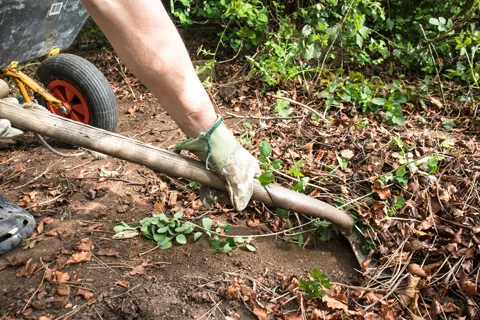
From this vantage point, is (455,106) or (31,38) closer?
(31,38)

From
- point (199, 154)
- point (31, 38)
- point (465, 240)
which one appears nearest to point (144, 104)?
point (31, 38)

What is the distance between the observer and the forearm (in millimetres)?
1422

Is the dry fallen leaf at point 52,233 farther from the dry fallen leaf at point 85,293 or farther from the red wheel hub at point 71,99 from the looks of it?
the red wheel hub at point 71,99

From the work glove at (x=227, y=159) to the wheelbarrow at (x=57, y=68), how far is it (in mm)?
1412

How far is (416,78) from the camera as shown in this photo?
3412mm

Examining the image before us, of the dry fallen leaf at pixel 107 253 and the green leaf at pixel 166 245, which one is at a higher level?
the green leaf at pixel 166 245

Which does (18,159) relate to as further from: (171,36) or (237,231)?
(171,36)

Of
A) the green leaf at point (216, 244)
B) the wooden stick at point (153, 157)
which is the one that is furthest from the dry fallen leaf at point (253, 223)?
the wooden stick at point (153, 157)

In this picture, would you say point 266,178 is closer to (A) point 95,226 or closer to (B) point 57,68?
(A) point 95,226

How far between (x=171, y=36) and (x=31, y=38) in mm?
1782

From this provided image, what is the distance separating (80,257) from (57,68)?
5.32ft

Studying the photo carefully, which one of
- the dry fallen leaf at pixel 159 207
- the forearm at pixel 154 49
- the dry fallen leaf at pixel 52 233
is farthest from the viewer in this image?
the dry fallen leaf at pixel 159 207

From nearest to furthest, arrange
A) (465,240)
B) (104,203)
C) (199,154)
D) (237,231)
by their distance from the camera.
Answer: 1. (199,154)
2. (465,240)
3. (237,231)
4. (104,203)

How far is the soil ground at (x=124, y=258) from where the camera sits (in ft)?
5.61
